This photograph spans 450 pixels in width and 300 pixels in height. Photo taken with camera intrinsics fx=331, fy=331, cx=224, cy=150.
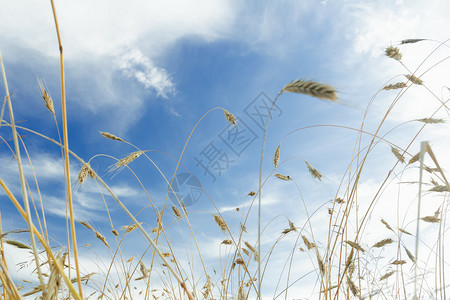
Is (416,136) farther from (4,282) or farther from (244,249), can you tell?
(4,282)

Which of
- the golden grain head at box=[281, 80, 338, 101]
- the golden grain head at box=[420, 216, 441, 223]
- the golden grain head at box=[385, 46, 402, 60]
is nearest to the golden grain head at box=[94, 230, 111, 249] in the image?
the golden grain head at box=[281, 80, 338, 101]

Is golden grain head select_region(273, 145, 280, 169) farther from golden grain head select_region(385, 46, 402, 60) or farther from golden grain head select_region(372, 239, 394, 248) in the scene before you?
golden grain head select_region(385, 46, 402, 60)

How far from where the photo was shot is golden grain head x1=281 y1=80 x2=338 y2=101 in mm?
1579

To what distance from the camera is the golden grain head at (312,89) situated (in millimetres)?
1579

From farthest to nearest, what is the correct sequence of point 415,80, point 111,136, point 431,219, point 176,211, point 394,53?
point 176,211, point 394,53, point 415,80, point 431,219, point 111,136

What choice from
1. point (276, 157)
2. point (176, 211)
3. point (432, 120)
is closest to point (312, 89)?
point (276, 157)

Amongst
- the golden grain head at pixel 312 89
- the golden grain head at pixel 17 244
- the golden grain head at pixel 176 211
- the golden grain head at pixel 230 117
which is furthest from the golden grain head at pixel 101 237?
the golden grain head at pixel 312 89

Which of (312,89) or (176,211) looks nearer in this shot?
(312,89)

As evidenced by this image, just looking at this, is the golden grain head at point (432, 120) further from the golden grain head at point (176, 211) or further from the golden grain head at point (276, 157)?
the golden grain head at point (176, 211)

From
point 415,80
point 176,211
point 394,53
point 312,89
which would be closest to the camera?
point 312,89

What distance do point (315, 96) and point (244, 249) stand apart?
7.47ft

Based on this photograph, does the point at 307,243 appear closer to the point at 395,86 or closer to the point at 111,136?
the point at 395,86

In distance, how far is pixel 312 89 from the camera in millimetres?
1650

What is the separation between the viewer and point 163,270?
385 cm
